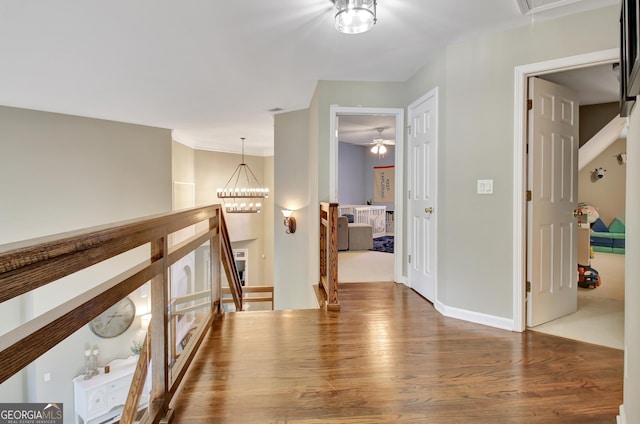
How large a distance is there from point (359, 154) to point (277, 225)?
5118 mm

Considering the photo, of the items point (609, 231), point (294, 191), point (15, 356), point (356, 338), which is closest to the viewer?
point (15, 356)

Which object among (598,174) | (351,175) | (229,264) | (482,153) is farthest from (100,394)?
(598,174)

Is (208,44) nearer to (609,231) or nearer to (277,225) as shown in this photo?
(277,225)

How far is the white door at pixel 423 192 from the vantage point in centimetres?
328

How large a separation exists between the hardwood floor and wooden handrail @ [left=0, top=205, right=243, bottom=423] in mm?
256

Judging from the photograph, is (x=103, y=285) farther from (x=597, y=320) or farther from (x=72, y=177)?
(x=72, y=177)

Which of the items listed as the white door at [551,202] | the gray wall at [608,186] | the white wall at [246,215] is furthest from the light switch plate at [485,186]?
the white wall at [246,215]

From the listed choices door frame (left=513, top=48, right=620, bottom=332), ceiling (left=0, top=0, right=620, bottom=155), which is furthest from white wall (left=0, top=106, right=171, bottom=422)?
door frame (left=513, top=48, right=620, bottom=332)

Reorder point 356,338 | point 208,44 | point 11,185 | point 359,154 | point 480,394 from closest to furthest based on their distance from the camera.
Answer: point 480,394 < point 356,338 < point 208,44 < point 11,185 < point 359,154

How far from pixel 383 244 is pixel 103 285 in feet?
22.3

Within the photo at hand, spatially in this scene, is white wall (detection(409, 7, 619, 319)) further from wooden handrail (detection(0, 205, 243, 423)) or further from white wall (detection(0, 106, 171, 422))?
white wall (detection(0, 106, 171, 422))

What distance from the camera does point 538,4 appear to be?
7.72ft

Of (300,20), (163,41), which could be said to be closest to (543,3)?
(300,20)

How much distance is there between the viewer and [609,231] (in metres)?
6.78
